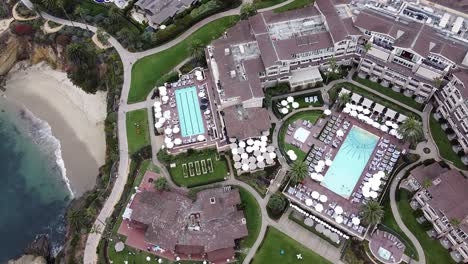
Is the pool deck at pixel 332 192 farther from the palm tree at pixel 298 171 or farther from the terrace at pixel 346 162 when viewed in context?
the palm tree at pixel 298 171

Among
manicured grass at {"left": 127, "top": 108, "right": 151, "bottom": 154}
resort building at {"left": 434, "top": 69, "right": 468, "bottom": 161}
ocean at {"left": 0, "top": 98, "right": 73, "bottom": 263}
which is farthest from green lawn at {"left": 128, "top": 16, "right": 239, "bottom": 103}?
resort building at {"left": 434, "top": 69, "right": 468, "bottom": 161}

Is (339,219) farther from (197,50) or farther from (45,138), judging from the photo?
(45,138)

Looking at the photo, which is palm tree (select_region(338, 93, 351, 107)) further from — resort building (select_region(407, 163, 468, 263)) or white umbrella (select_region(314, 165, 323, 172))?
resort building (select_region(407, 163, 468, 263))

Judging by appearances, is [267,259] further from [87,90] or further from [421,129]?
[87,90]

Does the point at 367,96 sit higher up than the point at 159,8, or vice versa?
the point at 159,8

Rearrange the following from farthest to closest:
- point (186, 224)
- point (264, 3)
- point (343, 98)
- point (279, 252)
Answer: point (264, 3) < point (343, 98) < point (186, 224) < point (279, 252)

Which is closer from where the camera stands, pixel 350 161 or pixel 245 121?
pixel 350 161

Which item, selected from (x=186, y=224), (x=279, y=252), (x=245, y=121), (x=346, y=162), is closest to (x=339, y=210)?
(x=346, y=162)
